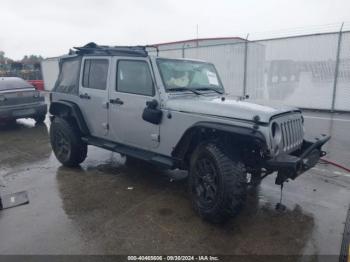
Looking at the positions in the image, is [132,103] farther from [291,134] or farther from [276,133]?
[291,134]

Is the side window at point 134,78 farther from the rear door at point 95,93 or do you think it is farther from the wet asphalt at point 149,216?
the wet asphalt at point 149,216

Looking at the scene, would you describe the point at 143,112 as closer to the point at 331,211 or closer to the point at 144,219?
the point at 144,219

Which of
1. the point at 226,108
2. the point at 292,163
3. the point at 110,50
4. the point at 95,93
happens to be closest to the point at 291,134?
the point at 292,163

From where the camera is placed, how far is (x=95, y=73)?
16.3 feet

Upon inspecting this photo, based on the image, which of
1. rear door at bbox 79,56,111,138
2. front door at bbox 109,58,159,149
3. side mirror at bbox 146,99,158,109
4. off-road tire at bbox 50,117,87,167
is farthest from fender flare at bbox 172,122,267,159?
off-road tire at bbox 50,117,87,167

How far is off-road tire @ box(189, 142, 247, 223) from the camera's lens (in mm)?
3131

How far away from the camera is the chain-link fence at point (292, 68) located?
1041 centimetres

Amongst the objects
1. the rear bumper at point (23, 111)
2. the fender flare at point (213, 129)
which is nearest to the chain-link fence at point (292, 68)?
the fender flare at point (213, 129)

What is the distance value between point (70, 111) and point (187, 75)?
2323mm

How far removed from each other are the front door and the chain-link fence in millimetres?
6753

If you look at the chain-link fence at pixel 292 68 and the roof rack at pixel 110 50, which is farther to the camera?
the chain-link fence at pixel 292 68

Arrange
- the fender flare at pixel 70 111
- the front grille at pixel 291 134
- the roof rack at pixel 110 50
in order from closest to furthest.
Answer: the front grille at pixel 291 134
the roof rack at pixel 110 50
the fender flare at pixel 70 111

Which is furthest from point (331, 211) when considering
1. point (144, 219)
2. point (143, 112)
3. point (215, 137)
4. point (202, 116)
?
point (143, 112)

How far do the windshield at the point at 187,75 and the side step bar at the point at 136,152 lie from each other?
96 centimetres
